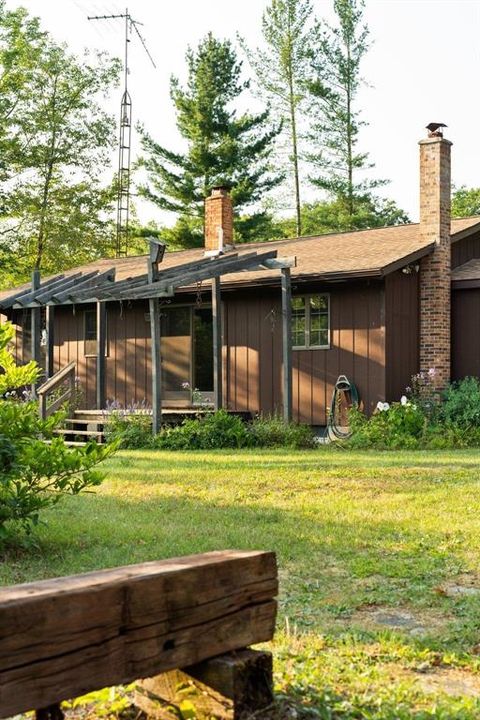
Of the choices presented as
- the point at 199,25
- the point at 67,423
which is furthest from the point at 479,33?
the point at 67,423

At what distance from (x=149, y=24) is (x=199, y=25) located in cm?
558

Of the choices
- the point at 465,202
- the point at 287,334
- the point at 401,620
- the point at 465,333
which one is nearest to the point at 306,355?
the point at 287,334

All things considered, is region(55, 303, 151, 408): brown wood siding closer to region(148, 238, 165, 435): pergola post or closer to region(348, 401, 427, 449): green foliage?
region(148, 238, 165, 435): pergola post

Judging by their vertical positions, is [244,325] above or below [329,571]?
above

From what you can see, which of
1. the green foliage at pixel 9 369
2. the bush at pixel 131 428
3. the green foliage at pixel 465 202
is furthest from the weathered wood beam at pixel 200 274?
the green foliage at pixel 465 202

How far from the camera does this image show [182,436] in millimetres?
14156

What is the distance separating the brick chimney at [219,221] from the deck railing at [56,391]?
4.57 meters

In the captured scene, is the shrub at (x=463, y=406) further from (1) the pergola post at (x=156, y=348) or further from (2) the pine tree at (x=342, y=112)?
(2) the pine tree at (x=342, y=112)

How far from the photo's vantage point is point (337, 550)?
6152 mm

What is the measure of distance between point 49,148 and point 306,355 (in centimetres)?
2058

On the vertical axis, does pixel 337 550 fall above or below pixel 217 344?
below

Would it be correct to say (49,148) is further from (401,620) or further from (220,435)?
(401,620)

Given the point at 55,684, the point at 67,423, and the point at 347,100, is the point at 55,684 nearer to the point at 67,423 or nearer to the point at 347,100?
the point at 67,423

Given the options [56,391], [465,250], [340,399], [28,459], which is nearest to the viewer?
[28,459]
